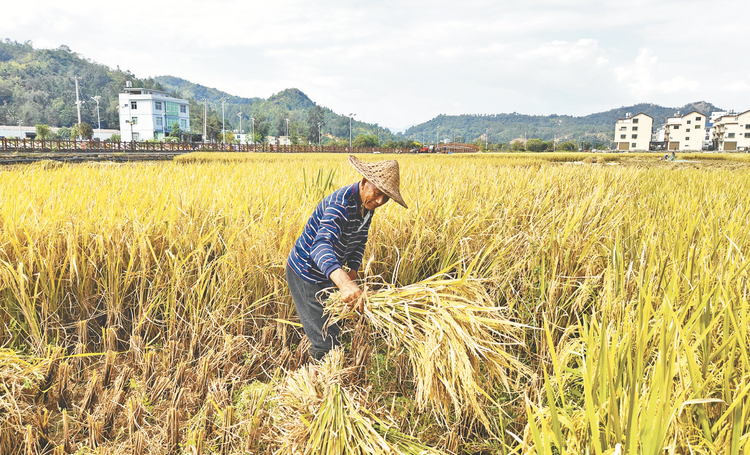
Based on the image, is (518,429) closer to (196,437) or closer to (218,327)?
(196,437)

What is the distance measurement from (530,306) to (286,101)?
17123 cm

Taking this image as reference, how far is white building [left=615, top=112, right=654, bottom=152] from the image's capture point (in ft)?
225

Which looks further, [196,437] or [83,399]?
[83,399]

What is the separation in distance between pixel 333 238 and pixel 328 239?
0.03 m

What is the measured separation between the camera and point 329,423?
4.41 feet

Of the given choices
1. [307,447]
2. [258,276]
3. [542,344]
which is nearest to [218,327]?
[258,276]

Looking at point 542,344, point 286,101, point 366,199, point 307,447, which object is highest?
point 286,101

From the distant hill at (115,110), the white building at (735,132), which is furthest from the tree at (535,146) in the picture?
the white building at (735,132)

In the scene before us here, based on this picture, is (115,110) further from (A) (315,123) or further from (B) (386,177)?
(B) (386,177)

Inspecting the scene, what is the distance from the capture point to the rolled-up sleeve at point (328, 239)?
1.49 metres

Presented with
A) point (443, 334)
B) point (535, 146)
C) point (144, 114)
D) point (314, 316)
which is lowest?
point (314, 316)

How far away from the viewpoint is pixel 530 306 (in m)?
Answer: 2.14

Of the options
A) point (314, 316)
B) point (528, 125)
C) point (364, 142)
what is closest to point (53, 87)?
point (364, 142)

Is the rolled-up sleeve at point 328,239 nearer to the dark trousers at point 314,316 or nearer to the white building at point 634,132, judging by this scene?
the dark trousers at point 314,316
